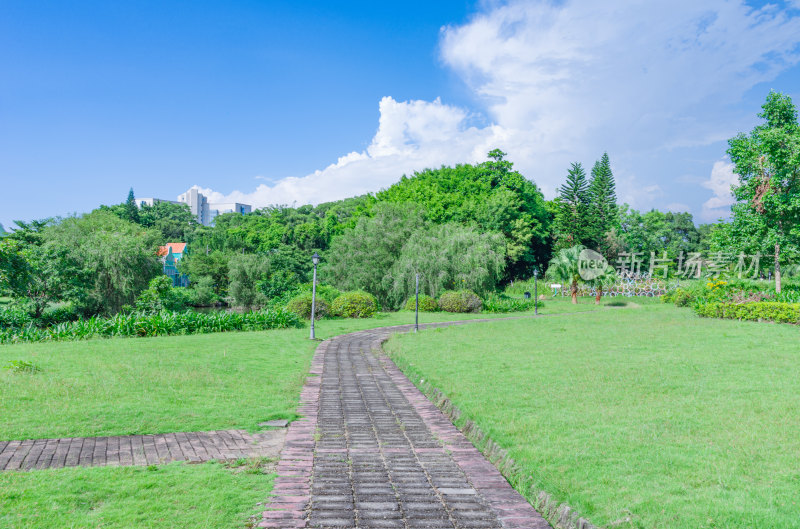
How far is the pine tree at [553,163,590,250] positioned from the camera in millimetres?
43106

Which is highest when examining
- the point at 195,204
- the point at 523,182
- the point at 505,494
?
the point at 195,204

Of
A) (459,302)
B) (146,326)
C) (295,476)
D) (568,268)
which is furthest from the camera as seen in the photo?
(568,268)

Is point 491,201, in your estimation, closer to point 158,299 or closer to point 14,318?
point 158,299

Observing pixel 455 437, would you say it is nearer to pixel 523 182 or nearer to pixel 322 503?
pixel 322 503

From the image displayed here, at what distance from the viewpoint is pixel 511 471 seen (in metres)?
4.50

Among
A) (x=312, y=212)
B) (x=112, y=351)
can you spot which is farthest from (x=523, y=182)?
(x=112, y=351)

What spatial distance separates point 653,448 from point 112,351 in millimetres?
10868

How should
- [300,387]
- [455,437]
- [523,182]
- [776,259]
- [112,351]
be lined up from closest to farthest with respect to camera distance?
1. [455,437]
2. [300,387]
3. [112,351]
4. [776,259]
5. [523,182]

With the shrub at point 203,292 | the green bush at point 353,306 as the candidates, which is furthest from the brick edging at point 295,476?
the shrub at point 203,292

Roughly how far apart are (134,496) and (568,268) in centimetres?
3119

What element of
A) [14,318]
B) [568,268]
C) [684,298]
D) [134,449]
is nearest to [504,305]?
[568,268]

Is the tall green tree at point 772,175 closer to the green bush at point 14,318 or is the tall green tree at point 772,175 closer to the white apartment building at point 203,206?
the green bush at point 14,318

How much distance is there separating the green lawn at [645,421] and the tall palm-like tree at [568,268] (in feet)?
65.6

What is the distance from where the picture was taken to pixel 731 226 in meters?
26.8
